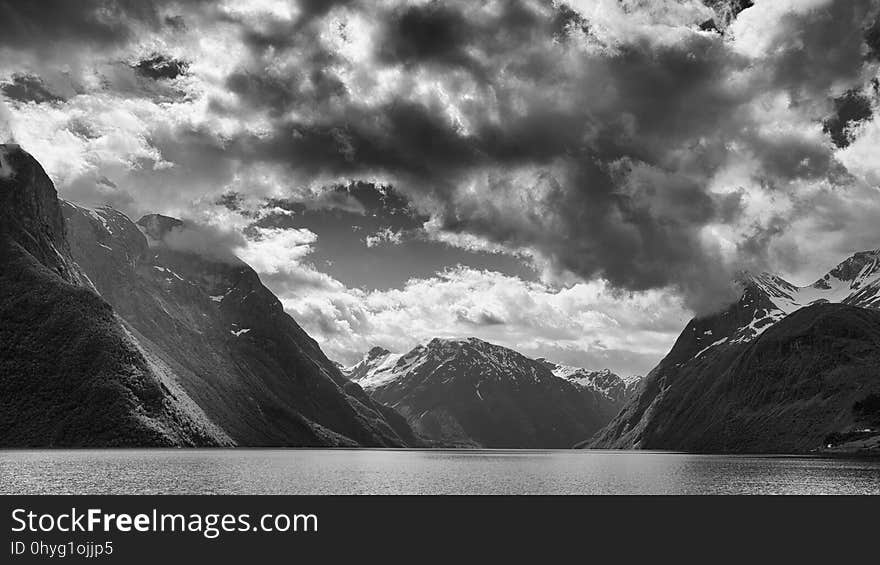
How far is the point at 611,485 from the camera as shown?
12775cm

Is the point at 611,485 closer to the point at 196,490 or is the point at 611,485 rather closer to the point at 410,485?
the point at 410,485
